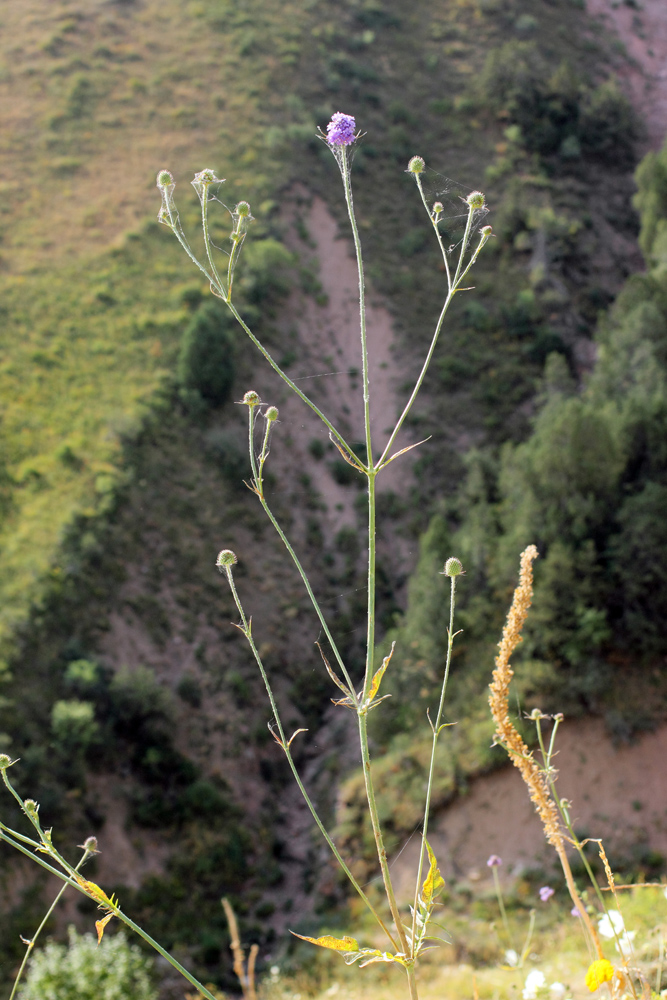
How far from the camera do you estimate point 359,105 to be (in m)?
36.5

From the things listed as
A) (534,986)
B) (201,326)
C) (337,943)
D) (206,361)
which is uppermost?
(337,943)

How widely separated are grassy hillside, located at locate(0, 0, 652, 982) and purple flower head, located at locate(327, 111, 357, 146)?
6628mm

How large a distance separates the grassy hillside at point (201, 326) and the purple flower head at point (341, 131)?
663 centimetres

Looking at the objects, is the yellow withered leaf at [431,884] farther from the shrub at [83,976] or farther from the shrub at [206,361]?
the shrub at [206,361]

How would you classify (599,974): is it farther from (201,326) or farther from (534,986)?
(201,326)

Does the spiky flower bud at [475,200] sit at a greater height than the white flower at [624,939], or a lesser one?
greater

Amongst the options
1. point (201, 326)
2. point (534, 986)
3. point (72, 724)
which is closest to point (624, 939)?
point (534, 986)

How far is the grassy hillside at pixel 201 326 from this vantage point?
52.7 feet

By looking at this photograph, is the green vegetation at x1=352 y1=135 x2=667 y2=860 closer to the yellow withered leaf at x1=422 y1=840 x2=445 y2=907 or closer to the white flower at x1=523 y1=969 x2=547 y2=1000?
the white flower at x1=523 y1=969 x2=547 y2=1000

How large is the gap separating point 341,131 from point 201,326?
20614 mm

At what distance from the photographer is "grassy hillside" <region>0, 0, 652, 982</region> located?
16078mm

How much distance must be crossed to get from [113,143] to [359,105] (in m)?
12.7

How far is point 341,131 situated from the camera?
2582 millimetres

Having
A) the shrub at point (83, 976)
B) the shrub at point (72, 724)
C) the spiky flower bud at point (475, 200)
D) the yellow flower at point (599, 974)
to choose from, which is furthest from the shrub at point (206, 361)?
the yellow flower at point (599, 974)
